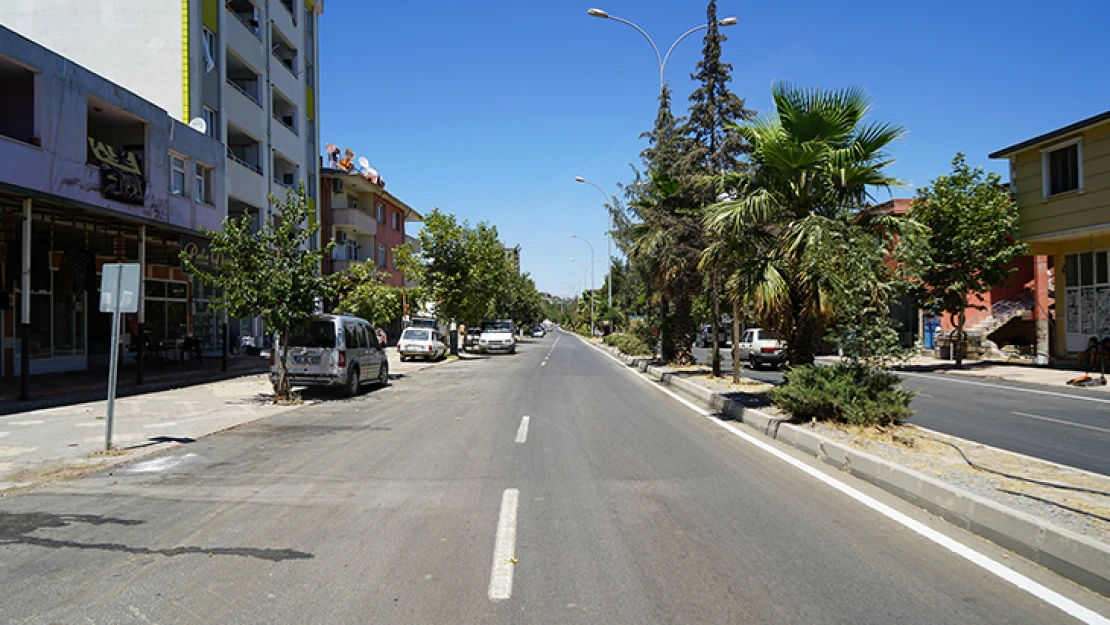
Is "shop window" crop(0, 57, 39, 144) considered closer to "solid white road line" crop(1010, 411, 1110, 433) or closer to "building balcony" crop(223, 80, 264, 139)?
"building balcony" crop(223, 80, 264, 139)

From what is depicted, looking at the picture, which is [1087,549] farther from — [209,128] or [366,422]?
[209,128]

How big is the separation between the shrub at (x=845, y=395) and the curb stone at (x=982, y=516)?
55 cm

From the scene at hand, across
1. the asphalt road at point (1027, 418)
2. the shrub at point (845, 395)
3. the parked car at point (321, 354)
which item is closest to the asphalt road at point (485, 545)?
the shrub at point (845, 395)

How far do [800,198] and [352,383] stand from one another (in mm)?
11203

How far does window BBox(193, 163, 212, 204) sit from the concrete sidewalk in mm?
7072

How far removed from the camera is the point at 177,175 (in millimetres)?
20734

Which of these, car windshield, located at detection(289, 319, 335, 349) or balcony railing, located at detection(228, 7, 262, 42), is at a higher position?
balcony railing, located at detection(228, 7, 262, 42)

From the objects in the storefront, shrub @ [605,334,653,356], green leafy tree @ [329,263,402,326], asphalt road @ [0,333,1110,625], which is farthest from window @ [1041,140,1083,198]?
green leafy tree @ [329,263,402,326]

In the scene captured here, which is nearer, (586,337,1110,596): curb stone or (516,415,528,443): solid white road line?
(586,337,1110,596): curb stone

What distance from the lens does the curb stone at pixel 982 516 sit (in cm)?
455

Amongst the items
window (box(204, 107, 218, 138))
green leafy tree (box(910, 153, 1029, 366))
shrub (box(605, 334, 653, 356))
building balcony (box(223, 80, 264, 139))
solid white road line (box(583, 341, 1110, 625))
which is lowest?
solid white road line (box(583, 341, 1110, 625))

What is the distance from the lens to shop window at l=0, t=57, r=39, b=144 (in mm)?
15586

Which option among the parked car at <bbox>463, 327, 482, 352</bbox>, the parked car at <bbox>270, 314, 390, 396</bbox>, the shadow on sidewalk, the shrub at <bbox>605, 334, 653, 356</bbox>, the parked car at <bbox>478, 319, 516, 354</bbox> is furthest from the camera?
the parked car at <bbox>463, 327, 482, 352</bbox>

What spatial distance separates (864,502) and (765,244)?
6.13 metres
